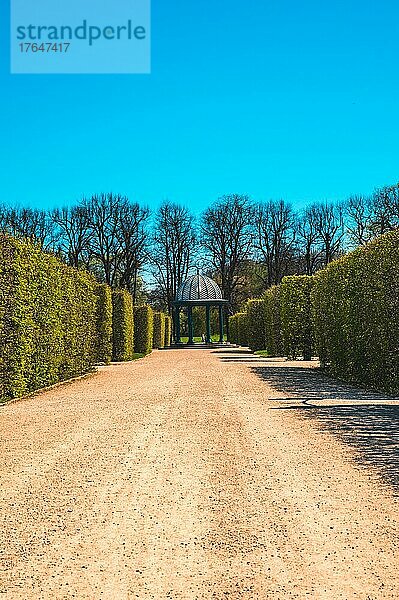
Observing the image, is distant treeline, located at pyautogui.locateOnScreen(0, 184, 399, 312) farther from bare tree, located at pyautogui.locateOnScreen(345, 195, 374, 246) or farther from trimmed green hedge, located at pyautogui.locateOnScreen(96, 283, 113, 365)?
trimmed green hedge, located at pyautogui.locateOnScreen(96, 283, 113, 365)

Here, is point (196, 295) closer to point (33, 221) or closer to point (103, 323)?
point (33, 221)

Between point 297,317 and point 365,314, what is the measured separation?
1065 cm

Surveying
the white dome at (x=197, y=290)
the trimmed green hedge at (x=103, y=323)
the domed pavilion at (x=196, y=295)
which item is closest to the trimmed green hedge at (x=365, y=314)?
the trimmed green hedge at (x=103, y=323)

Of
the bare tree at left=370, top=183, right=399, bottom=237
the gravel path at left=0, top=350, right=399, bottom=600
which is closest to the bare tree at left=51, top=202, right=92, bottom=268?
the bare tree at left=370, top=183, right=399, bottom=237

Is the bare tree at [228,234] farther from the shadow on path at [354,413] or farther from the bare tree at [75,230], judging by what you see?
the shadow on path at [354,413]

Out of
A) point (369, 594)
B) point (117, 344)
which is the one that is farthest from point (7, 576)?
point (117, 344)

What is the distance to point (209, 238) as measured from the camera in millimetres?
54625

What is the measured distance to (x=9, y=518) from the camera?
481 centimetres

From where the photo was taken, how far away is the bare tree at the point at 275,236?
52.5 meters

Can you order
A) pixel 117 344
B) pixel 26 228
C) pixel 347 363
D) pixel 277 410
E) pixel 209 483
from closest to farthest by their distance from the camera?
pixel 209 483, pixel 277 410, pixel 347 363, pixel 117 344, pixel 26 228

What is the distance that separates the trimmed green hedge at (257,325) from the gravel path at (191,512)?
2611 centimetres

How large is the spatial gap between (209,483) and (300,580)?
7.17 feet

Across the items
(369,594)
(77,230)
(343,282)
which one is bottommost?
(369,594)

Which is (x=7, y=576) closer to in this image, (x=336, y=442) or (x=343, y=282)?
(x=336, y=442)
